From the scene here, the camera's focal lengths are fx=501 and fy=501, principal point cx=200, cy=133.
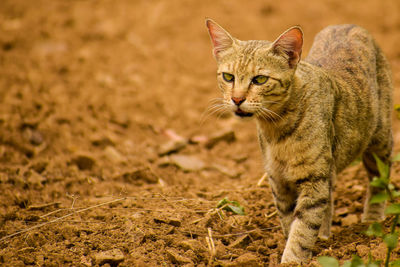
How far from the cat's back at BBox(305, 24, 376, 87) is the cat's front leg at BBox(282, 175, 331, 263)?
1224 mm

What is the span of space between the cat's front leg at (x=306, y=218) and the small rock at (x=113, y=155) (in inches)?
111

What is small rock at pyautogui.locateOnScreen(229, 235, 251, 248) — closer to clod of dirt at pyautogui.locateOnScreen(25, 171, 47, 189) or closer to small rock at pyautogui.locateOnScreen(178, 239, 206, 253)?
small rock at pyautogui.locateOnScreen(178, 239, 206, 253)

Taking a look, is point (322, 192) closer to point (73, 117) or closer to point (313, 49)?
point (313, 49)

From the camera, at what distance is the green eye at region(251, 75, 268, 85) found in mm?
4245

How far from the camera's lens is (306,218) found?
13.7 ft

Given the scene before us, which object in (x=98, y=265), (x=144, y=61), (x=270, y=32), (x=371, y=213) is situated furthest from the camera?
(x=270, y=32)

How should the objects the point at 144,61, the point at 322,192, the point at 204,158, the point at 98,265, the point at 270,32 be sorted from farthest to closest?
the point at 270,32
the point at 144,61
the point at 204,158
the point at 322,192
the point at 98,265

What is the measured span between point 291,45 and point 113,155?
3097 mm

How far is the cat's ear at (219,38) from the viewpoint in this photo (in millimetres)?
4621

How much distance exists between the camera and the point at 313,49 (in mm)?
5293

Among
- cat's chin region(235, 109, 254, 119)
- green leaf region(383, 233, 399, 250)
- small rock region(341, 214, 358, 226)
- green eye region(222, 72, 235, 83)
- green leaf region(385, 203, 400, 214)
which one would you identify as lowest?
→ small rock region(341, 214, 358, 226)

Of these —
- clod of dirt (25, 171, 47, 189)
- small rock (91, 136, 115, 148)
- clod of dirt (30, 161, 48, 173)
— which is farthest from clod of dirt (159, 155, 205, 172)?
clod of dirt (25, 171, 47, 189)

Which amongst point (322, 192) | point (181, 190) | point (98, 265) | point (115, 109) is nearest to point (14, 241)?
point (98, 265)

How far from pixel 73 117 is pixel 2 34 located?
326 cm
